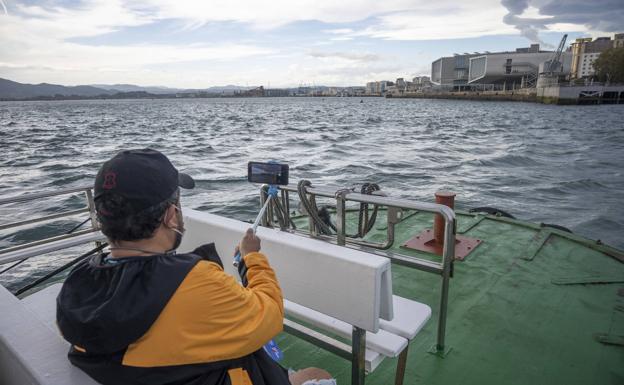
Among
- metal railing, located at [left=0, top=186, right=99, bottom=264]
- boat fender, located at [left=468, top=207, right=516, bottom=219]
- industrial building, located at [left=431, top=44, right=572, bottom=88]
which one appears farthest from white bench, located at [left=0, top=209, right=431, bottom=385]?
industrial building, located at [left=431, top=44, right=572, bottom=88]

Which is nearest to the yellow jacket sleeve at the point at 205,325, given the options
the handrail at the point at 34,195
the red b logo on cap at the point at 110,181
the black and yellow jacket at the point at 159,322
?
the black and yellow jacket at the point at 159,322

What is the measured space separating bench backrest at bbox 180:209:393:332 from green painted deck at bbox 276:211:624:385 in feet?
3.63

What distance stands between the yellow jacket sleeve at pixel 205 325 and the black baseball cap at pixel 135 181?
33cm

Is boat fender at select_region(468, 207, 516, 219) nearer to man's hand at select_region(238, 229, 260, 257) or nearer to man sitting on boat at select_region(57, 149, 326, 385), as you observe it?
man's hand at select_region(238, 229, 260, 257)

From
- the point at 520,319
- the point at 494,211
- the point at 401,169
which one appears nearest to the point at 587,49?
the point at 401,169

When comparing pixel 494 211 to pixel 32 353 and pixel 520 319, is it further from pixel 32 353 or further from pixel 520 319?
pixel 32 353

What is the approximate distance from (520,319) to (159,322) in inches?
155

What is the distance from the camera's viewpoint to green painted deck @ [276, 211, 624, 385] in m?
3.38

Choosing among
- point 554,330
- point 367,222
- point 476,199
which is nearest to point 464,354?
point 554,330

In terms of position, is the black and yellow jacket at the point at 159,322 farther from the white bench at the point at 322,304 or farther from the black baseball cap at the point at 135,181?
the white bench at the point at 322,304

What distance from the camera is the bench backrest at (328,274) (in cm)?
235

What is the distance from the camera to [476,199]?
42.3 feet

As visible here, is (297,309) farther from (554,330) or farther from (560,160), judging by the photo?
(560,160)

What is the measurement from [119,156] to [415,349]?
3128 millimetres
